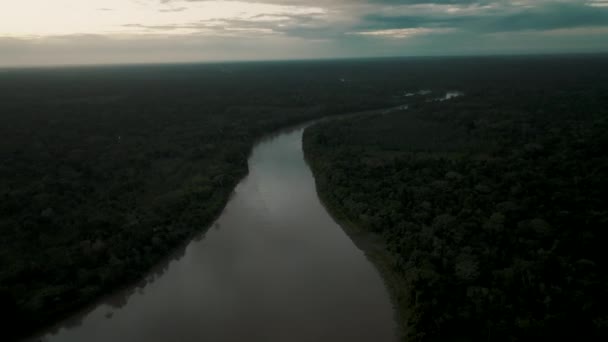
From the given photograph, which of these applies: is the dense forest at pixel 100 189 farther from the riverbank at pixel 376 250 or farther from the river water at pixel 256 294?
the riverbank at pixel 376 250

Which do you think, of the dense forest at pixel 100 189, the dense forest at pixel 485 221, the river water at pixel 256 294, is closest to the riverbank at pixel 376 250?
the dense forest at pixel 485 221

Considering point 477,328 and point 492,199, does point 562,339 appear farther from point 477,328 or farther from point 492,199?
point 492,199

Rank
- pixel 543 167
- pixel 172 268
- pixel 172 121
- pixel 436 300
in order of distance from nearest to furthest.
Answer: pixel 436 300
pixel 172 268
pixel 543 167
pixel 172 121

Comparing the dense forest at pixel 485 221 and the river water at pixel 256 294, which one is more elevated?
the dense forest at pixel 485 221

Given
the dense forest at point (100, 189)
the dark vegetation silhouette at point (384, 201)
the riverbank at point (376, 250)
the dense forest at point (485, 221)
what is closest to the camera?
the dense forest at point (485, 221)

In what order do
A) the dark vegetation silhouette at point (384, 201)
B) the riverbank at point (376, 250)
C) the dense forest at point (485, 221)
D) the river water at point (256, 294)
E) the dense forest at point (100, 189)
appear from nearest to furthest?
the dense forest at point (485, 221), the river water at point (256, 294), the dark vegetation silhouette at point (384, 201), the riverbank at point (376, 250), the dense forest at point (100, 189)

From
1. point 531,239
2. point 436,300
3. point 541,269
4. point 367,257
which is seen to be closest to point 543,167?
point 531,239

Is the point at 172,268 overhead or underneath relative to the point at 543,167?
underneath
